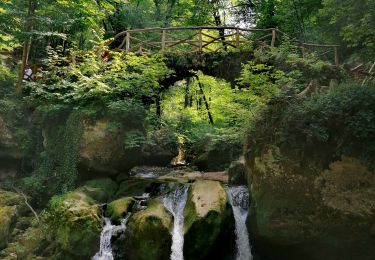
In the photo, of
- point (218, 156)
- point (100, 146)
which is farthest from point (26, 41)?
point (218, 156)

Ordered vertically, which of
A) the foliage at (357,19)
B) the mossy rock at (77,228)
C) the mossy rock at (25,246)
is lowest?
the mossy rock at (25,246)

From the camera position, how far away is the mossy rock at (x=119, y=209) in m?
9.15

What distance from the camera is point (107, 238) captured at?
884 centimetres

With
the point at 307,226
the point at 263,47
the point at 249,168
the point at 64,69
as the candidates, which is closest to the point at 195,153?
the point at 263,47

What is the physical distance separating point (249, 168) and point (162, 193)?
9.12 feet

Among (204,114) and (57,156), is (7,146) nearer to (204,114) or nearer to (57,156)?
(57,156)

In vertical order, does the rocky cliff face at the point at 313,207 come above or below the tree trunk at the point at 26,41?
below

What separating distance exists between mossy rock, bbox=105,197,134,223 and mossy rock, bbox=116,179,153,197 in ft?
3.00

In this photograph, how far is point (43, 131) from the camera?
12.4 meters

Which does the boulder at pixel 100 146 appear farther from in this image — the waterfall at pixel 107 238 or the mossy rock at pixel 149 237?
the mossy rock at pixel 149 237

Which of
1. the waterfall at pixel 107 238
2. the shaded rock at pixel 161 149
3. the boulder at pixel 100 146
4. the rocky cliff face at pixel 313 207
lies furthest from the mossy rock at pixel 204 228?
the shaded rock at pixel 161 149

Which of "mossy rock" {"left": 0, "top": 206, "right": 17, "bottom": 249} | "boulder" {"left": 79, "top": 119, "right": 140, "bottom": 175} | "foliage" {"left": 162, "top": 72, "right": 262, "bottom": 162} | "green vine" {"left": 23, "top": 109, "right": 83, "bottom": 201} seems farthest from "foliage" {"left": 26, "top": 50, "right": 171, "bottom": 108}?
"mossy rock" {"left": 0, "top": 206, "right": 17, "bottom": 249}

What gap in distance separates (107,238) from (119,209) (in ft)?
2.55

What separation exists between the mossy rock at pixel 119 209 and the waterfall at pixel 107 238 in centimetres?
13
